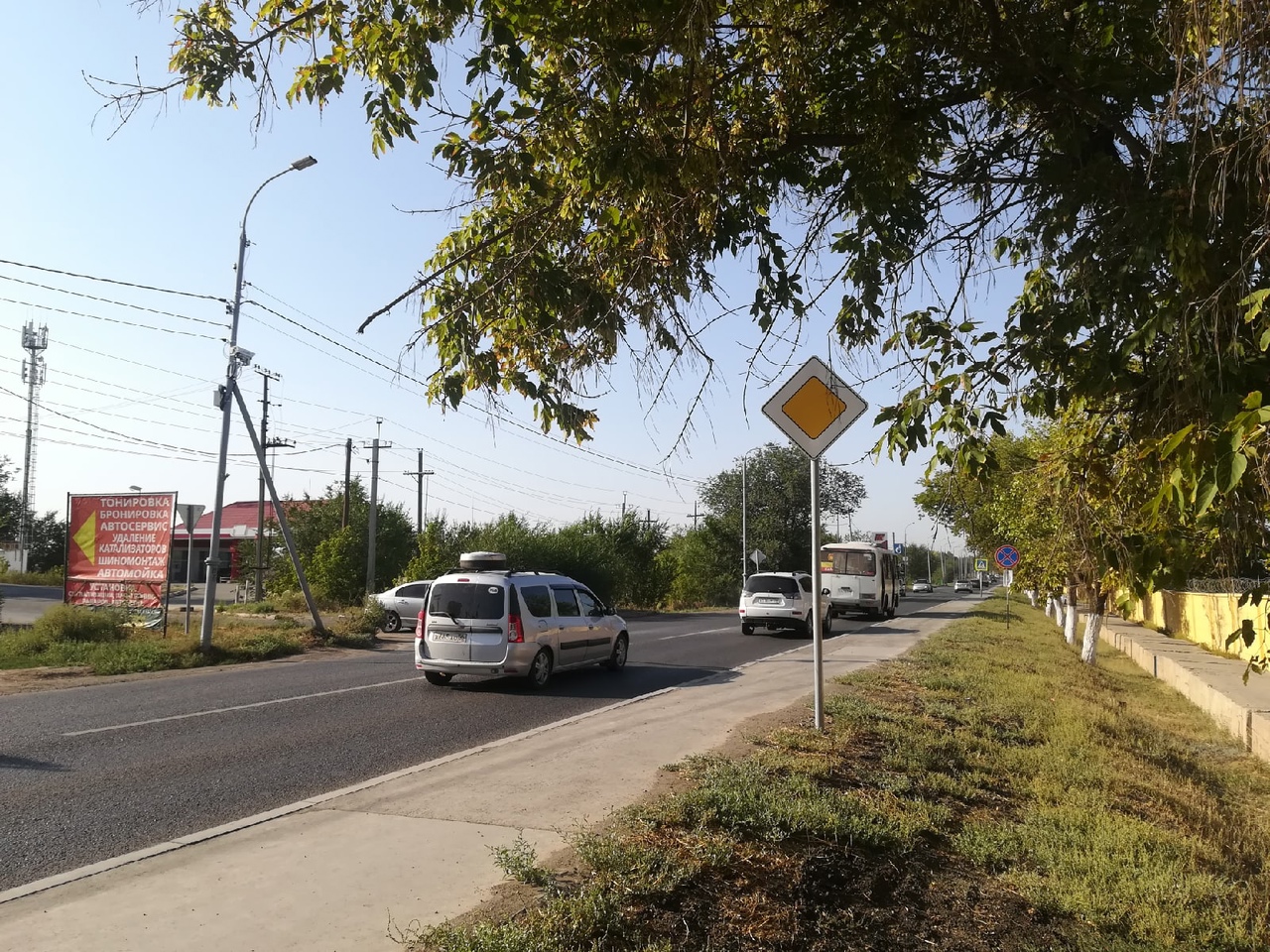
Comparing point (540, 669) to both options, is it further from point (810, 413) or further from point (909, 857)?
point (909, 857)

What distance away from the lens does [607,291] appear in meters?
6.37

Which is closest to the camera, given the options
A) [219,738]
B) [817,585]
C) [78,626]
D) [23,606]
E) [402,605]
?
[817,585]

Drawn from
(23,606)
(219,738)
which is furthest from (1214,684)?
(23,606)

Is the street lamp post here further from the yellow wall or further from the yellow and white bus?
the yellow and white bus

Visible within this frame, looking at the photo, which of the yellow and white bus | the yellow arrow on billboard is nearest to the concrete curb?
the yellow and white bus

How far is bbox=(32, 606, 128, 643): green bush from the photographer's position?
1894 cm


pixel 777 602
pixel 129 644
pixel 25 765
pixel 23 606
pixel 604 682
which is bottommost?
pixel 25 765

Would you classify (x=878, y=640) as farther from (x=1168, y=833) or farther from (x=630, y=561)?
(x=630, y=561)

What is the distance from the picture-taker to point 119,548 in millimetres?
21391

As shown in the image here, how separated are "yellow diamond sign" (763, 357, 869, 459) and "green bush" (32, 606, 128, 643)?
16.5m

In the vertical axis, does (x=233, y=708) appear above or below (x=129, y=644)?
below

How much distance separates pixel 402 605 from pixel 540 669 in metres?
14.3

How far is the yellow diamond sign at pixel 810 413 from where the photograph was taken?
8.09m

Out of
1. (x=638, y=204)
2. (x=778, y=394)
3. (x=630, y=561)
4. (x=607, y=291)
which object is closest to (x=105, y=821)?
(x=607, y=291)
